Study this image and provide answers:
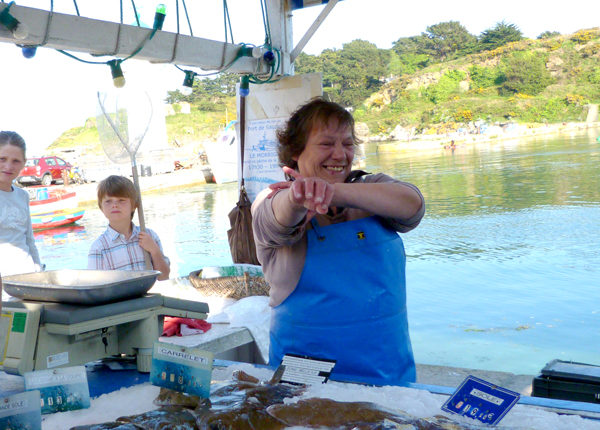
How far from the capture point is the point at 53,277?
1713 millimetres

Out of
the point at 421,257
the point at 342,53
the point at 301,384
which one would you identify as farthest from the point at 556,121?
the point at 301,384

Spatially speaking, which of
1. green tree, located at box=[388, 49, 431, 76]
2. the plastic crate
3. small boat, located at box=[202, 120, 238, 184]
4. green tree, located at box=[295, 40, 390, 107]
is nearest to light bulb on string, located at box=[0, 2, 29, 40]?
the plastic crate

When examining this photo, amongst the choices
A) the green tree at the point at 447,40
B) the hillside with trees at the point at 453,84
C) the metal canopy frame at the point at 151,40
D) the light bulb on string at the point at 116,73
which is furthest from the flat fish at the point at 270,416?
the green tree at the point at 447,40

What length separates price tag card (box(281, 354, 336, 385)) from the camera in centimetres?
134

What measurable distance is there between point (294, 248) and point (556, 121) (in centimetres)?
5710

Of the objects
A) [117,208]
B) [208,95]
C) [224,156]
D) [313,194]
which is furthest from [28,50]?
[208,95]

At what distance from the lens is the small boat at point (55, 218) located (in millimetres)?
13172

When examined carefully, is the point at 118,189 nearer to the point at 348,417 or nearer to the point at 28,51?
the point at 28,51

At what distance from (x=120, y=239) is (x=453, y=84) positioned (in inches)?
2686

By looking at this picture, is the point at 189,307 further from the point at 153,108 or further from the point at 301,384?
the point at 153,108

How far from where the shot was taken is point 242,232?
3.70 metres


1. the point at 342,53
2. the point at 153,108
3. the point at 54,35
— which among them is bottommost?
the point at 153,108

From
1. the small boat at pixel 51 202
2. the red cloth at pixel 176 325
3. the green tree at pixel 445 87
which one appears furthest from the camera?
the green tree at pixel 445 87

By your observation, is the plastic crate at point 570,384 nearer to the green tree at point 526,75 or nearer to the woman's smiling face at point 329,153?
the woman's smiling face at point 329,153
